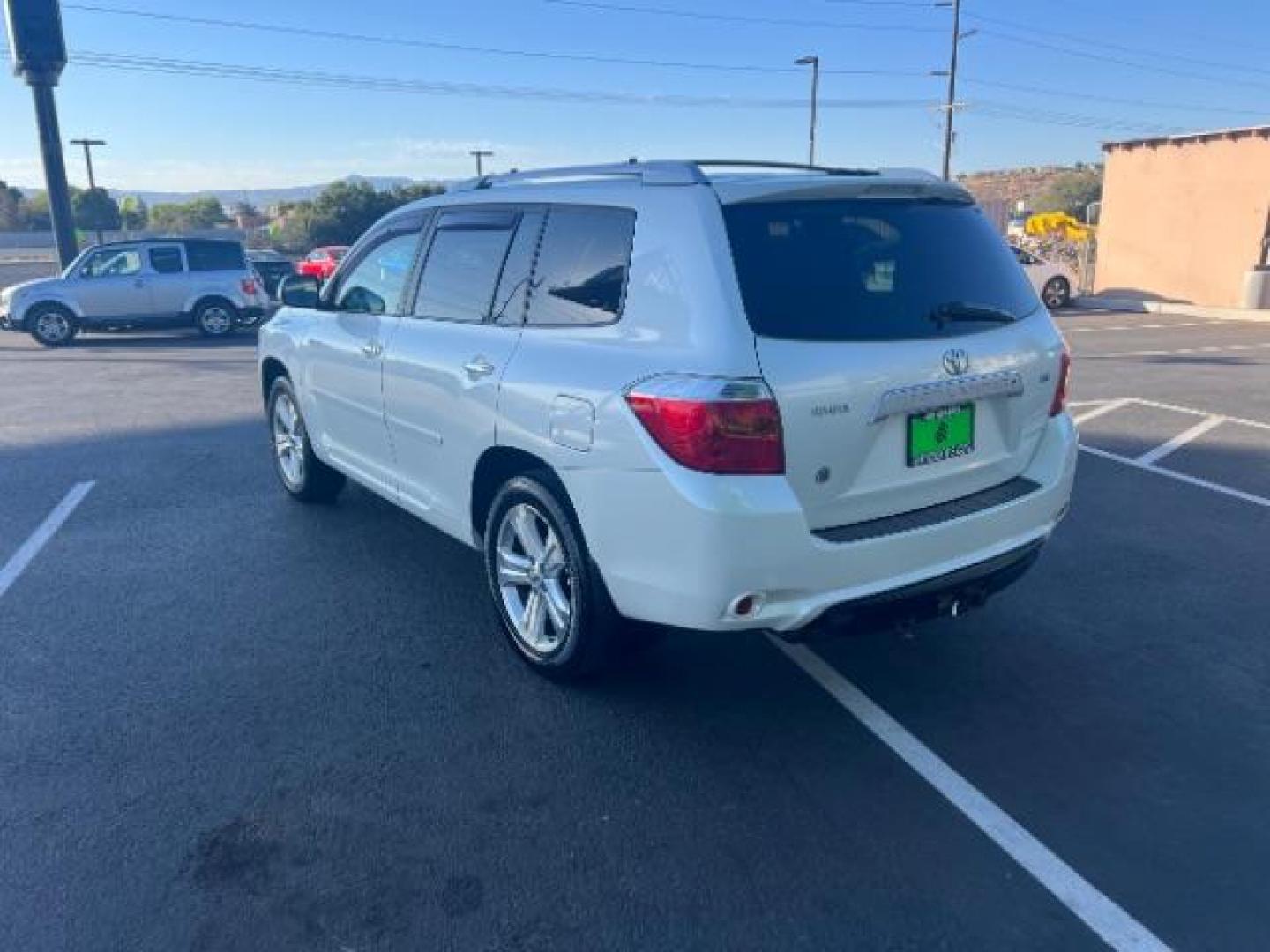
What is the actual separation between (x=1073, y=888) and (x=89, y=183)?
72.8 meters

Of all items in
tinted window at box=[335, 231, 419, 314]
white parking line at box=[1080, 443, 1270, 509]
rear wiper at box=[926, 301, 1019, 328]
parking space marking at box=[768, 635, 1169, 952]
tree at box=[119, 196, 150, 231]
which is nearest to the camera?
parking space marking at box=[768, 635, 1169, 952]

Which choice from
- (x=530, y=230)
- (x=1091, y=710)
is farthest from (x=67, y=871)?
(x=1091, y=710)

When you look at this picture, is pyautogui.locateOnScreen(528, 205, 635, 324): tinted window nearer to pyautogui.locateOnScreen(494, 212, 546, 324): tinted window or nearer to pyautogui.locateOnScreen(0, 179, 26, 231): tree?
pyautogui.locateOnScreen(494, 212, 546, 324): tinted window

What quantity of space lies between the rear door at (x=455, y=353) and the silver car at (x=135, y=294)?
47.1 ft

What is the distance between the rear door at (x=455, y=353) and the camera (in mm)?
3873

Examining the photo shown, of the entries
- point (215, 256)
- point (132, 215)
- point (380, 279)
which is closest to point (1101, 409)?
point (380, 279)

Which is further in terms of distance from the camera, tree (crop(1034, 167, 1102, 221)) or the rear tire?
tree (crop(1034, 167, 1102, 221))

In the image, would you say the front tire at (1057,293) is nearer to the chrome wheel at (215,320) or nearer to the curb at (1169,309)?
the curb at (1169,309)

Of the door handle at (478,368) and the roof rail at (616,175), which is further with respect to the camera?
the door handle at (478,368)

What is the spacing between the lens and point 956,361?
3.26 m

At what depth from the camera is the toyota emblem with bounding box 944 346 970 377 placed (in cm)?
324

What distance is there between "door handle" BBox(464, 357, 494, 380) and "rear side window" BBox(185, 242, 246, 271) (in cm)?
1534

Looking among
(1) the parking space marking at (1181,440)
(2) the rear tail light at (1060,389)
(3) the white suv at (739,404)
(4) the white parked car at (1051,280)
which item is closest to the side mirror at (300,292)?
(3) the white suv at (739,404)

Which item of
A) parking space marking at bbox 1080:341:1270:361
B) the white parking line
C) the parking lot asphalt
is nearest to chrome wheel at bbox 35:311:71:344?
the parking lot asphalt
